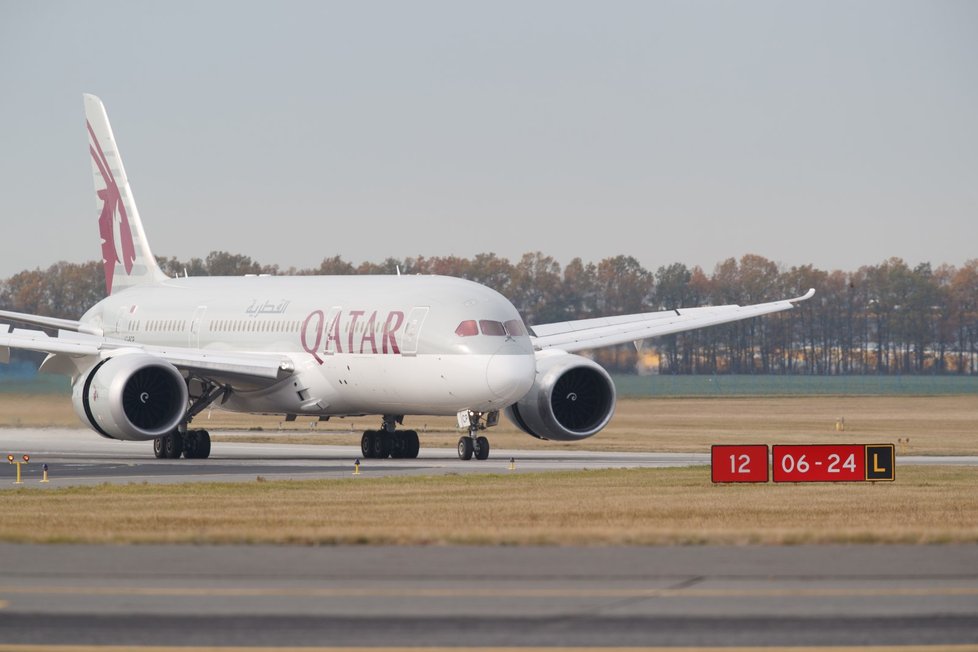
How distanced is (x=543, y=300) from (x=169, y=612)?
9702cm

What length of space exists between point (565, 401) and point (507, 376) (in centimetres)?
448

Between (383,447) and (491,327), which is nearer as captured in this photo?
(491,327)

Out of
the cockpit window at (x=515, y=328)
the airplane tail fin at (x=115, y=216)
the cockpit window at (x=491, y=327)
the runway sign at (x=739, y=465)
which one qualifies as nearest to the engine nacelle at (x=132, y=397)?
the cockpit window at (x=491, y=327)

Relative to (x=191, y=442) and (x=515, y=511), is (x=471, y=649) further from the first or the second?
(x=191, y=442)

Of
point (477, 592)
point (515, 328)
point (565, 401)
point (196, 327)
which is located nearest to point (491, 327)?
point (515, 328)

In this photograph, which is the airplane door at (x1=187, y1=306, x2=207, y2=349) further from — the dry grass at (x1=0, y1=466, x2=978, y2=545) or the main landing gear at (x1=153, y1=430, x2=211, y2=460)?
the dry grass at (x1=0, y1=466, x2=978, y2=545)

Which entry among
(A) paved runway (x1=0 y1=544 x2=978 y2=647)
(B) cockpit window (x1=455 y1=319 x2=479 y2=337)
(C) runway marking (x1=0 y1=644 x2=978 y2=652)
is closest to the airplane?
(B) cockpit window (x1=455 y1=319 x2=479 y2=337)

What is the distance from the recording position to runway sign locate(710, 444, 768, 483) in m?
31.8

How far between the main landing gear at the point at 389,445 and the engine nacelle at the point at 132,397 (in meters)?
5.25

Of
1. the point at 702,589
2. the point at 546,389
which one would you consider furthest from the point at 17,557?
the point at 546,389

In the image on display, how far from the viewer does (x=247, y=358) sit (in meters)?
47.3

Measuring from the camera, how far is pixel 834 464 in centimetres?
3206

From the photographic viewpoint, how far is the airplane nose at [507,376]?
4162 cm

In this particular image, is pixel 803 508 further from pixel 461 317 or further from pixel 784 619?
pixel 461 317
